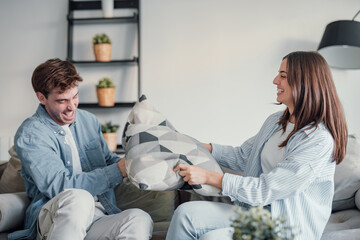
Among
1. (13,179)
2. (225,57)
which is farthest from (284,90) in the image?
(225,57)

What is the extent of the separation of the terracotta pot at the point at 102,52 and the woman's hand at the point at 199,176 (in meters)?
2.14

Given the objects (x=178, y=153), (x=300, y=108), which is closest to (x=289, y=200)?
(x=300, y=108)

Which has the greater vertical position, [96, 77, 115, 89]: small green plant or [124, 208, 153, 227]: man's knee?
[96, 77, 115, 89]: small green plant

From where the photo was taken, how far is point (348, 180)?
6.43 ft

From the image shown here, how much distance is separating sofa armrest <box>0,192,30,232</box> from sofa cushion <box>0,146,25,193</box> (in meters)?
0.40

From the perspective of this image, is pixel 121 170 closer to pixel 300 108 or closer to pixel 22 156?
pixel 22 156

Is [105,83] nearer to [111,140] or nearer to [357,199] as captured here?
[111,140]

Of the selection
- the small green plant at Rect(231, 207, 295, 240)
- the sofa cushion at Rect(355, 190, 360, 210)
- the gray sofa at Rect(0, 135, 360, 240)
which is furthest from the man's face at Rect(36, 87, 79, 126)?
the sofa cushion at Rect(355, 190, 360, 210)

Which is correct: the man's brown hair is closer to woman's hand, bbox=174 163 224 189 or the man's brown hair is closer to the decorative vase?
woman's hand, bbox=174 163 224 189

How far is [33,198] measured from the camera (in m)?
1.96

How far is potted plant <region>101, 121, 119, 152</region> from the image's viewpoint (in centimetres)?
346

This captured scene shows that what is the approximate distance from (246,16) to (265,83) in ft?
1.94

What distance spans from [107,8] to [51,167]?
2.12m

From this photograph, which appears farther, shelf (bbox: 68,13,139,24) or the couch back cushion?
shelf (bbox: 68,13,139,24)
